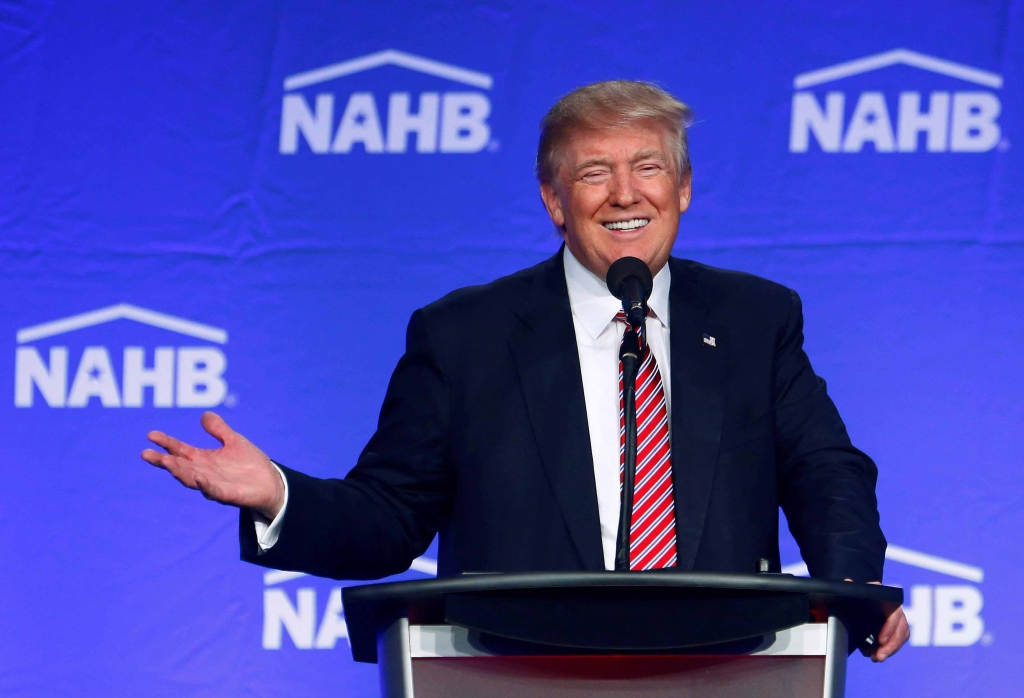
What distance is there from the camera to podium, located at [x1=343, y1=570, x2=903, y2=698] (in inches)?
42.4

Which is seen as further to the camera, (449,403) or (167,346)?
(167,346)

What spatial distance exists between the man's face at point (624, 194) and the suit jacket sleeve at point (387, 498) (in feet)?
1.04

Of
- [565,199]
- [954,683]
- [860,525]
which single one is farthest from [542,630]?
[954,683]

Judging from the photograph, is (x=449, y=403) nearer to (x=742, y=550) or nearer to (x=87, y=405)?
(x=742, y=550)

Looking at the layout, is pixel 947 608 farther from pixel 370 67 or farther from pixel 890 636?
pixel 370 67

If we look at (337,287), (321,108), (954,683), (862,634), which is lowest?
(954,683)

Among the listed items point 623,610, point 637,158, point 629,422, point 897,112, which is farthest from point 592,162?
point 897,112

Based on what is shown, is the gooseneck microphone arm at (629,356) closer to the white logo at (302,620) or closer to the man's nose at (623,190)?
the man's nose at (623,190)

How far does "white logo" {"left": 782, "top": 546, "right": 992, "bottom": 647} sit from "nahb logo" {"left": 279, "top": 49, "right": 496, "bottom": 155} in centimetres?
144

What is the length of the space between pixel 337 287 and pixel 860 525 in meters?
1.55

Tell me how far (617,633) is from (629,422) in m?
0.31

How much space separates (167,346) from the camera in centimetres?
282

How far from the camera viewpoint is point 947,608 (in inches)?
103

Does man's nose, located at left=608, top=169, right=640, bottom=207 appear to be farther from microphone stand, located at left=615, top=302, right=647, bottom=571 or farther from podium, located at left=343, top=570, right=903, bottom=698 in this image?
podium, located at left=343, top=570, right=903, bottom=698
